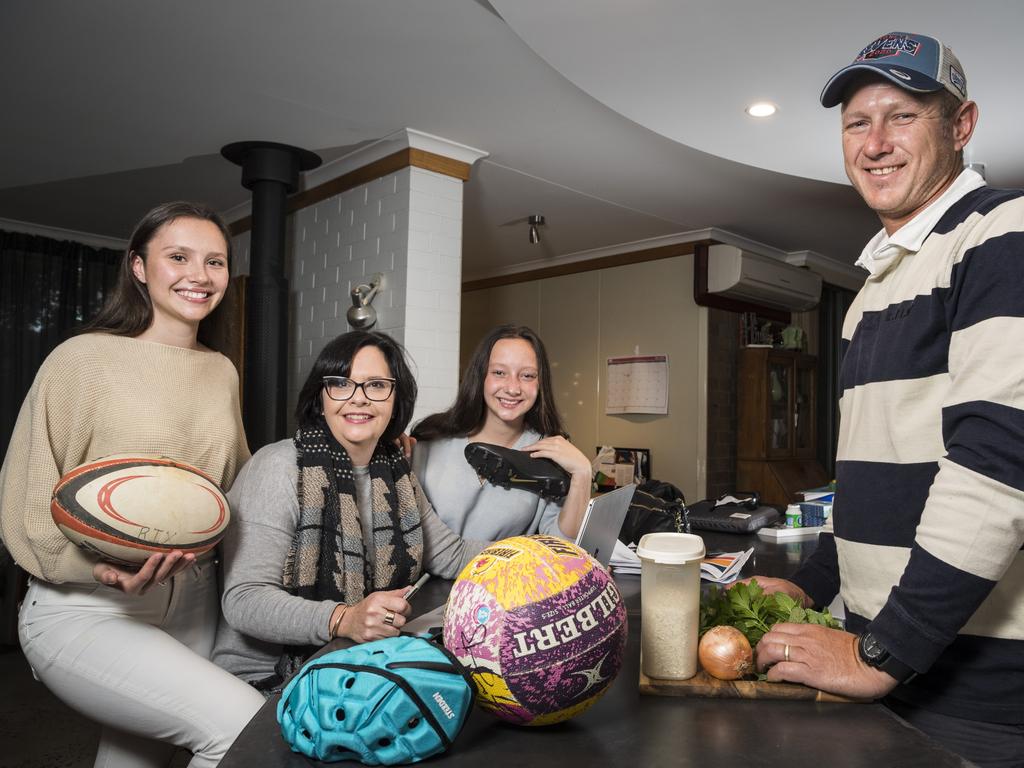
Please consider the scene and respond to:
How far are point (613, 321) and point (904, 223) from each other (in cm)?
563

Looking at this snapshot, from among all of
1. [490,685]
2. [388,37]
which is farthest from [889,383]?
[388,37]

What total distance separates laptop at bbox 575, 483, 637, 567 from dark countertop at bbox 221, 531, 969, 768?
2.13 feet

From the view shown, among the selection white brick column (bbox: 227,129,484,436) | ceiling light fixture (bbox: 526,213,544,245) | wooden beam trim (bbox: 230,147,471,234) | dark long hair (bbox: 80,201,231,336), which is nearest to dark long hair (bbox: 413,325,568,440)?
dark long hair (bbox: 80,201,231,336)

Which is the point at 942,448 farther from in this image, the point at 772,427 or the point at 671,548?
the point at 772,427

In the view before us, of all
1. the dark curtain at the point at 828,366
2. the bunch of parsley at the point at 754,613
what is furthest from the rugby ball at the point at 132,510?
the dark curtain at the point at 828,366

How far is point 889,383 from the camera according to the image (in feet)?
3.69

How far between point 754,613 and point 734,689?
168mm

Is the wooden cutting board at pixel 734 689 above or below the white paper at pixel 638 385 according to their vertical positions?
below

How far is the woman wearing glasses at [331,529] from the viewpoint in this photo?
1.42 m

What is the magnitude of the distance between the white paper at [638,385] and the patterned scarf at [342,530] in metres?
4.83

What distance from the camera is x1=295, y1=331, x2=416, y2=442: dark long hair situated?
69.6 inches

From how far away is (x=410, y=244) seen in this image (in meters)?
4.21

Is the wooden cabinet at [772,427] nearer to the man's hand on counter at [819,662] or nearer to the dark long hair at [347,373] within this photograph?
the dark long hair at [347,373]

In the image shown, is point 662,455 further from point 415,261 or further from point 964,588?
point 964,588
